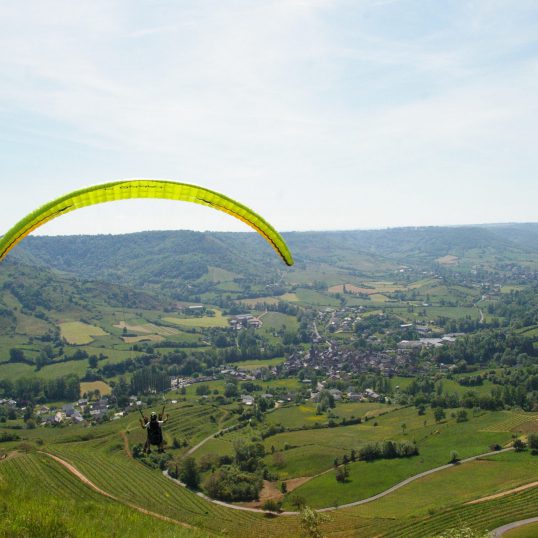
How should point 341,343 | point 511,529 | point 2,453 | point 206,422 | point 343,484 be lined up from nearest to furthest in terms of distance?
1. point 511,529
2. point 343,484
3. point 2,453
4. point 206,422
5. point 341,343

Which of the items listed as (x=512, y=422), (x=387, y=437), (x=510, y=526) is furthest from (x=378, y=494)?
(x=512, y=422)

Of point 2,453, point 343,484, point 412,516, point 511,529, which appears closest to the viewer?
point 511,529

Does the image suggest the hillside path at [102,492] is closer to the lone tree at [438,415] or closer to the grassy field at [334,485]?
the grassy field at [334,485]

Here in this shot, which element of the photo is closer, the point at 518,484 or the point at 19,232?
the point at 19,232

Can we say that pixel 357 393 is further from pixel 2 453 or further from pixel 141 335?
pixel 141 335

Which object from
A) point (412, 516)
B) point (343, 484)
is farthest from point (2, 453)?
point (412, 516)

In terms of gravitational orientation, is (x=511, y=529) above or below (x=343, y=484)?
above

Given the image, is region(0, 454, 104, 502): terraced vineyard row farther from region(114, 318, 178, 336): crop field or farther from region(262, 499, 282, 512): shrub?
region(114, 318, 178, 336): crop field
